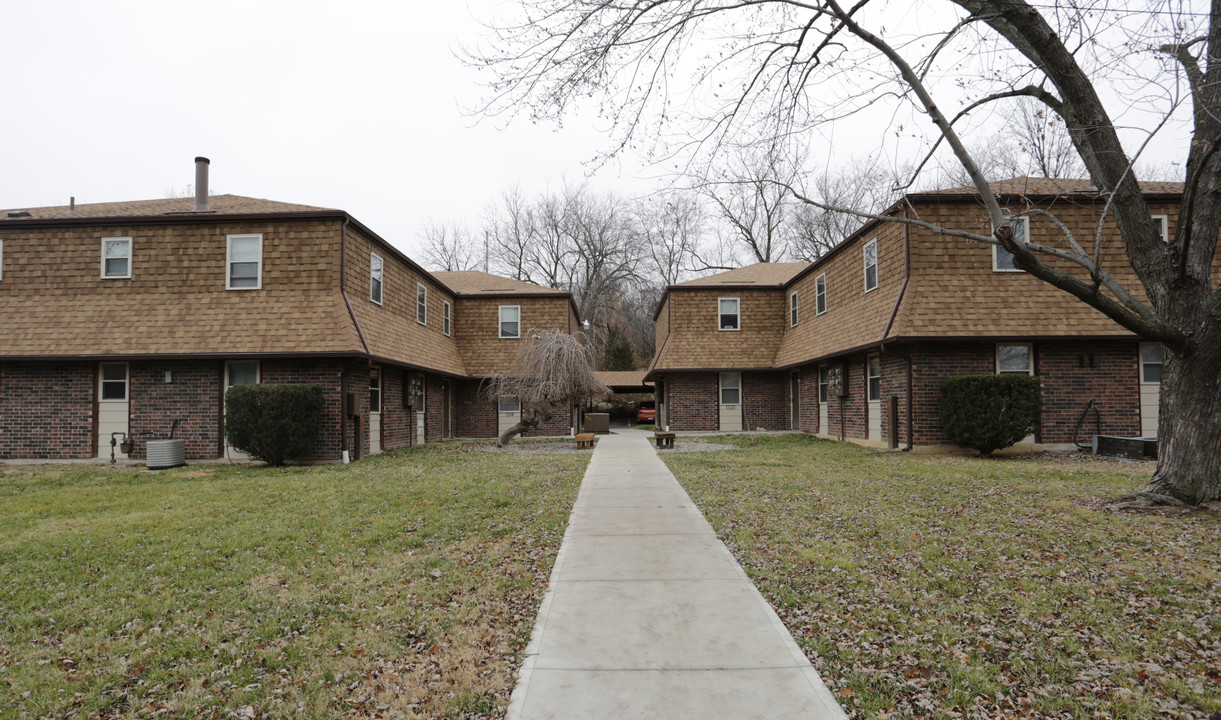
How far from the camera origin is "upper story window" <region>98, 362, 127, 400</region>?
14164 mm

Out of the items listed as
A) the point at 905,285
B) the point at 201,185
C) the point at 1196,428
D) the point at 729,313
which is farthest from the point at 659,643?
the point at 729,313

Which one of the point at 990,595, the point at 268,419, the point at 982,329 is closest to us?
the point at 990,595

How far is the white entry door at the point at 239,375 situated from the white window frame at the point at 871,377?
14.3 m

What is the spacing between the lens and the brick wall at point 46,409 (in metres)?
14.1

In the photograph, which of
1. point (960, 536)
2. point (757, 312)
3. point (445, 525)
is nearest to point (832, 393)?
point (757, 312)

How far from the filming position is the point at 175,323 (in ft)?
46.3

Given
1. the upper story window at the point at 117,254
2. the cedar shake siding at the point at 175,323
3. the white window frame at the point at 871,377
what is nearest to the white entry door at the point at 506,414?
the cedar shake siding at the point at 175,323

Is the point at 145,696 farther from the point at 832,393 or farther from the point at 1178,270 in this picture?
the point at 832,393

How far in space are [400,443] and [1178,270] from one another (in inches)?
637

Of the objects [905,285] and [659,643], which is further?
[905,285]

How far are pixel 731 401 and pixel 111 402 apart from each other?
1797 cm

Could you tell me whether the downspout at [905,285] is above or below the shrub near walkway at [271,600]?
above

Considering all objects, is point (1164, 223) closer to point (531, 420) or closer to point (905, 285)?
point (905, 285)

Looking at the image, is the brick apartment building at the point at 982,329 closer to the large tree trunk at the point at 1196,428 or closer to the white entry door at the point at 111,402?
the large tree trunk at the point at 1196,428
